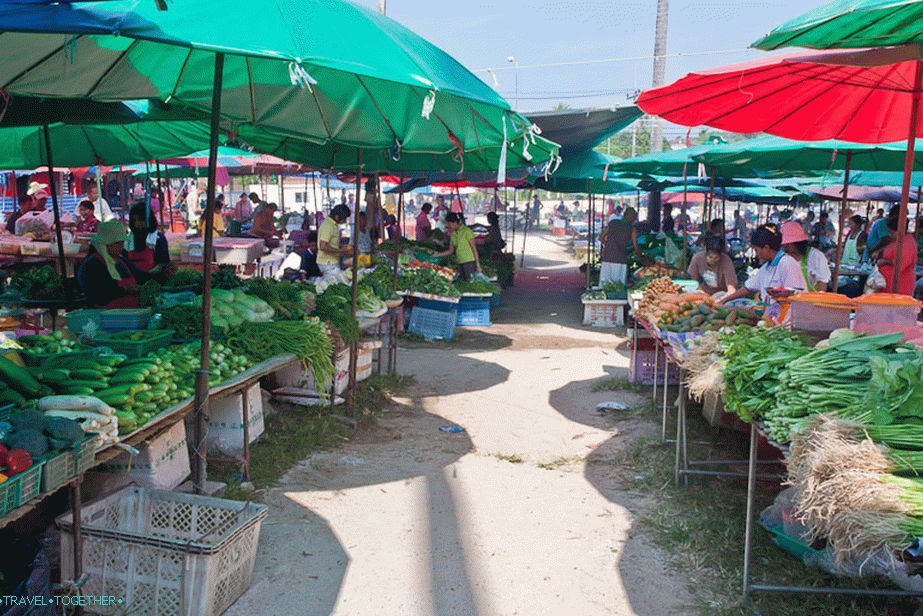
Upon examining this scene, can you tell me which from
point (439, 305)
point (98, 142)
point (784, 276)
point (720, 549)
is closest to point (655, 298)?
point (784, 276)

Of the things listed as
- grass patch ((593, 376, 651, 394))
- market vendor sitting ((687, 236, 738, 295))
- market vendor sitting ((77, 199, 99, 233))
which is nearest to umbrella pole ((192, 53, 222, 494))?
grass patch ((593, 376, 651, 394))

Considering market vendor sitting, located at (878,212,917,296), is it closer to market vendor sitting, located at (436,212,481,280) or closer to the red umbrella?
the red umbrella

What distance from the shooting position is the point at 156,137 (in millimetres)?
9461

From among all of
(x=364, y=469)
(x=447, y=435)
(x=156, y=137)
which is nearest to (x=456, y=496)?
(x=364, y=469)

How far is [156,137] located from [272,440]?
4.93m

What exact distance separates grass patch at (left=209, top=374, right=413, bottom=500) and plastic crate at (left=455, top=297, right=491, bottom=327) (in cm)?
488

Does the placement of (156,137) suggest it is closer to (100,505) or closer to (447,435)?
(447,435)

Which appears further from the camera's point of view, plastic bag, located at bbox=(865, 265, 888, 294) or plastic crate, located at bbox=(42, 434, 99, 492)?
plastic bag, located at bbox=(865, 265, 888, 294)

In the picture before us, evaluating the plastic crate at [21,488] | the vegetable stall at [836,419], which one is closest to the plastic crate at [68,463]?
the plastic crate at [21,488]

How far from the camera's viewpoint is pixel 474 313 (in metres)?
13.2

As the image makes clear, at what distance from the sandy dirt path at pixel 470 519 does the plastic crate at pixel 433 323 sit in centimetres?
278

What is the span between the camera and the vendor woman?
695 centimetres

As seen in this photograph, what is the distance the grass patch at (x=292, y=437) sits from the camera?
5629 mm

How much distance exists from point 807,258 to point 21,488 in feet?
21.8
